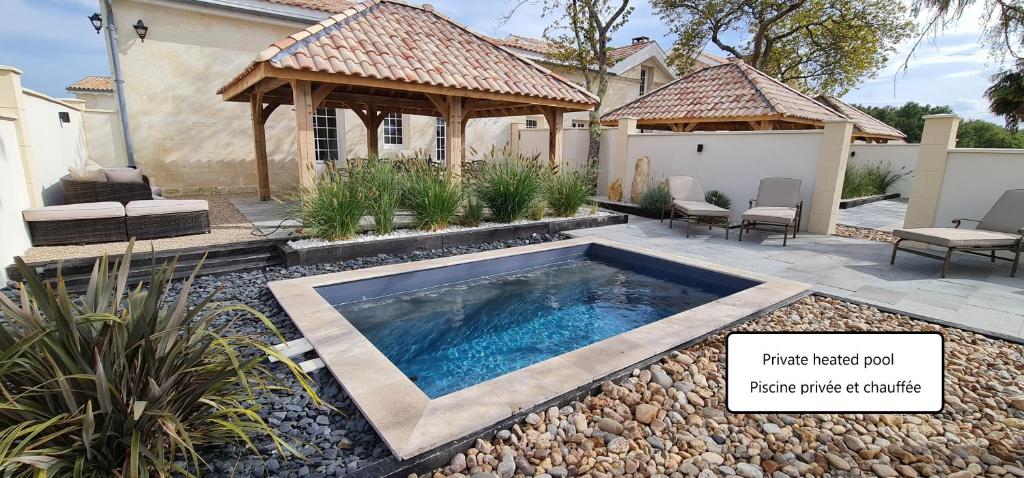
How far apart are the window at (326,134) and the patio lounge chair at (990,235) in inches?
501

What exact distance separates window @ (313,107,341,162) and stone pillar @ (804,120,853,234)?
1168 centimetres

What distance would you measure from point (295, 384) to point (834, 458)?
3087mm

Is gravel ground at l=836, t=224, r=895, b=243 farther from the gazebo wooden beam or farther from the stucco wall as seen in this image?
the stucco wall

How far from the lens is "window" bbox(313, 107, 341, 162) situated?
12.7 metres

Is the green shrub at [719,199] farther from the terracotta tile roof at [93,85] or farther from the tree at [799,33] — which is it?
the terracotta tile roof at [93,85]

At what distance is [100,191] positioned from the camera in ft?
20.6

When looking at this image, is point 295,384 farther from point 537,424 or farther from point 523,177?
point 523,177

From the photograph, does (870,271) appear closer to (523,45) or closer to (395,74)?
(395,74)

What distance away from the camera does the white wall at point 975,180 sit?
614cm

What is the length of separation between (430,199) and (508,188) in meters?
1.47

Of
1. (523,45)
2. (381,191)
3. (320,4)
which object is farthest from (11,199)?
(523,45)

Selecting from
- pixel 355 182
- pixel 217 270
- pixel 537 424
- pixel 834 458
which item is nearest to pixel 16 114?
pixel 217 270

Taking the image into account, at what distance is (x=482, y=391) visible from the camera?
107 inches

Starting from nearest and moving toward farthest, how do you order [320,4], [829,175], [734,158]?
[829,175] < [734,158] < [320,4]
